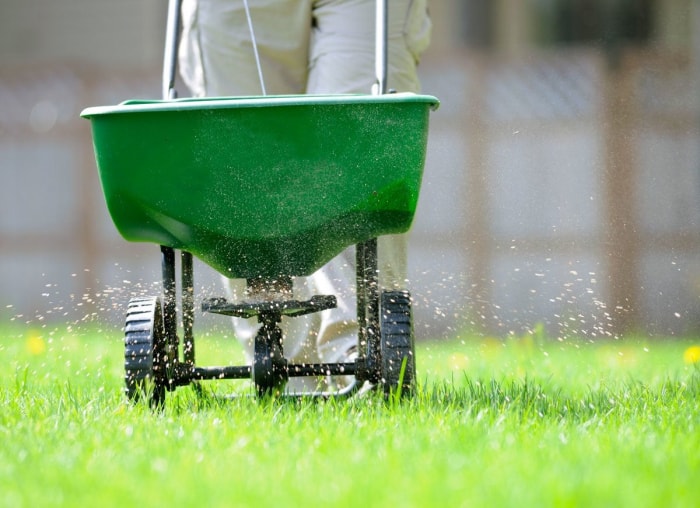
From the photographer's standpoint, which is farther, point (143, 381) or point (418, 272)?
point (418, 272)

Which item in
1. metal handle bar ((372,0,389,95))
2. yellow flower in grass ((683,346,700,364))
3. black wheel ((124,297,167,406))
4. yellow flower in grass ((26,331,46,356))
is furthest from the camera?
yellow flower in grass ((26,331,46,356))

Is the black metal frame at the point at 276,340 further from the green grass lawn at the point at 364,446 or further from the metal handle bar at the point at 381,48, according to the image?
the metal handle bar at the point at 381,48

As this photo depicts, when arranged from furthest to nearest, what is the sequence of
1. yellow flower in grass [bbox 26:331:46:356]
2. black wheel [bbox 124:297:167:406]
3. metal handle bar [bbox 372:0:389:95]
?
yellow flower in grass [bbox 26:331:46:356] → metal handle bar [bbox 372:0:389:95] → black wheel [bbox 124:297:167:406]

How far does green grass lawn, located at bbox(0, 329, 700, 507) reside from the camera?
1.57m

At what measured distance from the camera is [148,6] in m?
7.64

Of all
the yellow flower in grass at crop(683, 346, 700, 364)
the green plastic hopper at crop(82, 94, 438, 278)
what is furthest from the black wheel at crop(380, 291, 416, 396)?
the yellow flower in grass at crop(683, 346, 700, 364)

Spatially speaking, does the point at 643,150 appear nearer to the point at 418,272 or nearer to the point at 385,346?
the point at 418,272

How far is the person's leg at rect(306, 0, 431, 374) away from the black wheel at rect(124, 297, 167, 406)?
457mm

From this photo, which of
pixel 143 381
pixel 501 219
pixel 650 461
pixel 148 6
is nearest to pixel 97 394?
pixel 143 381

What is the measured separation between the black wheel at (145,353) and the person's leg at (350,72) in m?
0.46

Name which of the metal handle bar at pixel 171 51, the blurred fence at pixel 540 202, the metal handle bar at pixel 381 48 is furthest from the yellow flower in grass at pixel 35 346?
the metal handle bar at pixel 381 48

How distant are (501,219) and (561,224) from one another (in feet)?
1.11

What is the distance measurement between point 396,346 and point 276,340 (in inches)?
11.0

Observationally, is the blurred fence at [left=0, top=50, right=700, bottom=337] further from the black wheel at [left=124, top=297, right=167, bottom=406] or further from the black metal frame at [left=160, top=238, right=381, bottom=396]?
the black wheel at [left=124, top=297, right=167, bottom=406]
